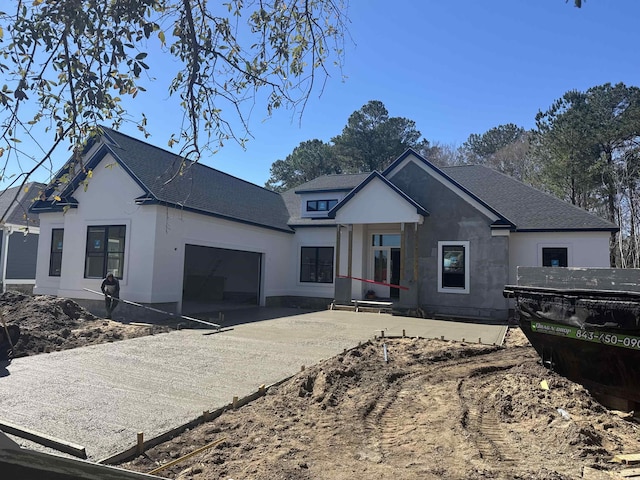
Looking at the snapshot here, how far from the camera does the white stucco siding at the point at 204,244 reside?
1409cm

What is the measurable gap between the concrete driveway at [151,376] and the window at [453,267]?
15.3 feet

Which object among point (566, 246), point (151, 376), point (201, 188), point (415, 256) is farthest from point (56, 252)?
point (566, 246)

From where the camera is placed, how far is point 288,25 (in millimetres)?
4574

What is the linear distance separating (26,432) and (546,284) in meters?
7.36

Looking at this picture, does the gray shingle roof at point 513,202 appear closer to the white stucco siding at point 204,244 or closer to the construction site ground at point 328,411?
the white stucco siding at point 204,244

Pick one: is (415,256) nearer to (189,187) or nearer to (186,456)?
(189,187)

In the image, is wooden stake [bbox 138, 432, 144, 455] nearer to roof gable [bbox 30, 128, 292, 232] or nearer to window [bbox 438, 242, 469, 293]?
roof gable [bbox 30, 128, 292, 232]

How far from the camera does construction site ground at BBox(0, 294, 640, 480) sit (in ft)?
13.5

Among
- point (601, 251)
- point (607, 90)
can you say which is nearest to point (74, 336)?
point (601, 251)

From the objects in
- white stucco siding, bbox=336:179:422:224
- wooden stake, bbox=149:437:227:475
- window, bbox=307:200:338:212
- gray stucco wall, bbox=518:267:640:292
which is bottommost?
wooden stake, bbox=149:437:227:475

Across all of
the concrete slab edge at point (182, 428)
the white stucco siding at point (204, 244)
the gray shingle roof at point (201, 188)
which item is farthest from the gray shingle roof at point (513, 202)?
the concrete slab edge at point (182, 428)

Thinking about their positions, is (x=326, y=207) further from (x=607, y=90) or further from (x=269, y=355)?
(x=607, y=90)

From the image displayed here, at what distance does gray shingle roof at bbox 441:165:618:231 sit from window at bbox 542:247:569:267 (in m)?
0.88

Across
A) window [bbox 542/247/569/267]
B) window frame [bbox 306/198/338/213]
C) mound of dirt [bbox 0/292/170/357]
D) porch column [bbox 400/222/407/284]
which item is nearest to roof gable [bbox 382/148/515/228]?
window [bbox 542/247/569/267]
